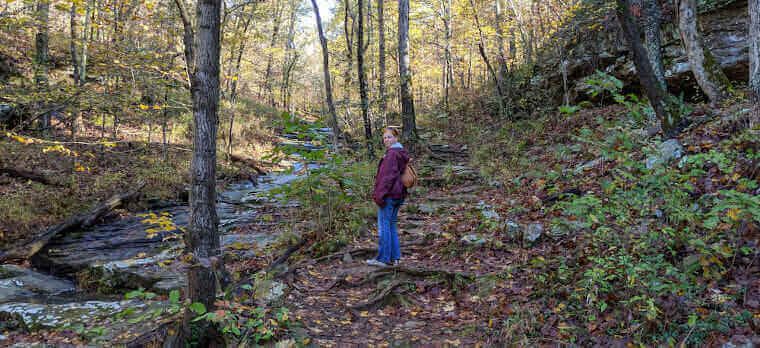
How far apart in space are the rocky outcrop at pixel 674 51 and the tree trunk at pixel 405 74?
5195 millimetres

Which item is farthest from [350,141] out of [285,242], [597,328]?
[597,328]

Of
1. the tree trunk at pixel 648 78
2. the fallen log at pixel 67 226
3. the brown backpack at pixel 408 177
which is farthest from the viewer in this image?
the fallen log at pixel 67 226

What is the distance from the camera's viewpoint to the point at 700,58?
25.9ft

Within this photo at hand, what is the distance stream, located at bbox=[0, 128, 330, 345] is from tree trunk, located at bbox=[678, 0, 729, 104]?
8.01 metres

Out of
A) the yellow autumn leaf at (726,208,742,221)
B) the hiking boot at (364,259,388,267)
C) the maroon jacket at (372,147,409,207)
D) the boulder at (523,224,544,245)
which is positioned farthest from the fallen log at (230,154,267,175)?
the yellow autumn leaf at (726,208,742,221)

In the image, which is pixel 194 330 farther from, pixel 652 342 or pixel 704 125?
pixel 704 125

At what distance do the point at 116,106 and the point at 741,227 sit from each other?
1176cm

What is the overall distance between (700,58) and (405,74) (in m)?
7.96

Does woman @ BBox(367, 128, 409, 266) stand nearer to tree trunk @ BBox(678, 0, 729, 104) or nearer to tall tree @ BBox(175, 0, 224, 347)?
tall tree @ BBox(175, 0, 224, 347)

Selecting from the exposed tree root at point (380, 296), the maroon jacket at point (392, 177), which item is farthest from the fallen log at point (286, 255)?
the maroon jacket at point (392, 177)

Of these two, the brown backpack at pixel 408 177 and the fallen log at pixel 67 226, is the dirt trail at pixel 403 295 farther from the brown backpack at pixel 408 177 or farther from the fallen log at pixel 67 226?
the fallen log at pixel 67 226

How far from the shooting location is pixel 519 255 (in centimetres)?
505

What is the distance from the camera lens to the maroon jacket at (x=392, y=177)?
17.2 ft

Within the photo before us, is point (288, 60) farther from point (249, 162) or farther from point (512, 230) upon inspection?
point (512, 230)
